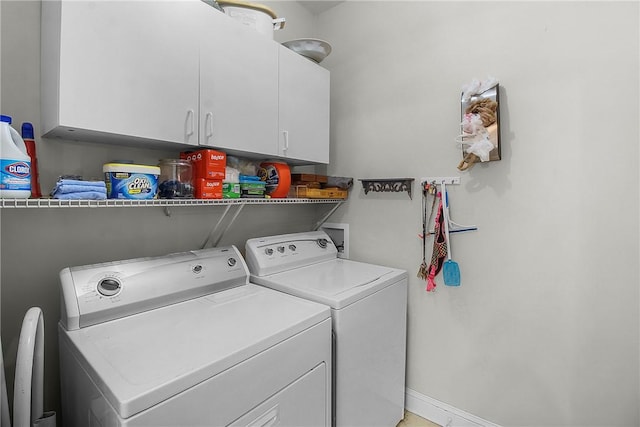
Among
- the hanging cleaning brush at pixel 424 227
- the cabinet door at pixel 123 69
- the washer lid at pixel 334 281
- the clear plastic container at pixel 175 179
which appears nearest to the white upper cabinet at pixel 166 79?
the cabinet door at pixel 123 69

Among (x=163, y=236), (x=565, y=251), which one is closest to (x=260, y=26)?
(x=163, y=236)

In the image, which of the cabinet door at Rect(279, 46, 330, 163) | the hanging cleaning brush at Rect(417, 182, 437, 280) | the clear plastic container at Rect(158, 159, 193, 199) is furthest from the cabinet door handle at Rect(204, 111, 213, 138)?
the hanging cleaning brush at Rect(417, 182, 437, 280)

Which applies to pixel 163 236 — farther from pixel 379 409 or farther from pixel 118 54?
pixel 379 409

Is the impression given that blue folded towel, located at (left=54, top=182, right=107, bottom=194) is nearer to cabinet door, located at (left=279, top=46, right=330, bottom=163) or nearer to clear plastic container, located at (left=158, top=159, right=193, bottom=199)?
clear plastic container, located at (left=158, top=159, right=193, bottom=199)

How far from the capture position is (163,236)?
1.70 meters

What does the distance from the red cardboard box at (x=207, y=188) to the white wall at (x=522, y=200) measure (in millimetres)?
1144

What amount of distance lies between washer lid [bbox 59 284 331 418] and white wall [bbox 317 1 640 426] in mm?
1056

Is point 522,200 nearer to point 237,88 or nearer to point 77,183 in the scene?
point 237,88

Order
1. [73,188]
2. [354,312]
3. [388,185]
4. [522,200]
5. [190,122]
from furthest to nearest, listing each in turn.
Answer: [388,185]
[522,200]
[354,312]
[190,122]
[73,188]

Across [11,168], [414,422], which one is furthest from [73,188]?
[414,422]

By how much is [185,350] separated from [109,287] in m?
0.48

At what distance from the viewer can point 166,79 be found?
4.31 feet

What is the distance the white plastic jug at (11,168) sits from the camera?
3.17ft

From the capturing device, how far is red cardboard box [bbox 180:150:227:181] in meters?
1.45
